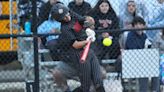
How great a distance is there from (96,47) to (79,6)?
84 centimetres

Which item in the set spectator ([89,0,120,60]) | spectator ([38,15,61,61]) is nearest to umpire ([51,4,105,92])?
spectator ([38,15,61,61])

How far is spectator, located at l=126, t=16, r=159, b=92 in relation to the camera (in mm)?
7590

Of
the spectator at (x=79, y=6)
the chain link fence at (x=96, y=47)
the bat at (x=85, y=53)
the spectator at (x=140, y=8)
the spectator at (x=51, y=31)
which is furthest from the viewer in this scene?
the spectator at (x=140, y=8)

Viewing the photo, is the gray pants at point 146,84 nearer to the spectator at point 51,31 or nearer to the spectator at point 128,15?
the spectator at point 128,15

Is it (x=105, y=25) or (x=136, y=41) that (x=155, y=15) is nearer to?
(x=136, y=41)

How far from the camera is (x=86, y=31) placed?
6.66 m

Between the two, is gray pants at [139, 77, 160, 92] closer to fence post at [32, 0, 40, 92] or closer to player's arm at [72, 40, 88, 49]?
player's arm at [72, 40, 88, 49]

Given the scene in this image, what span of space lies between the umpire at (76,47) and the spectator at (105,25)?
0.64m

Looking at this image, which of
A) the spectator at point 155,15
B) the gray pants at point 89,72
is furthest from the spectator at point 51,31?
the spectator at point 155,15

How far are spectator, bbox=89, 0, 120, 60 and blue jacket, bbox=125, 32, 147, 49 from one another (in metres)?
0.16

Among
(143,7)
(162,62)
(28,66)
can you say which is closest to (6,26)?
(28,66)

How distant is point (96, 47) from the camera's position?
7.58 m

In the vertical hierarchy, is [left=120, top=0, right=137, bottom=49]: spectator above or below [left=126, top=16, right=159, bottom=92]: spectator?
above

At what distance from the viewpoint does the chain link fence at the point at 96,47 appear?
6980 millimetres
